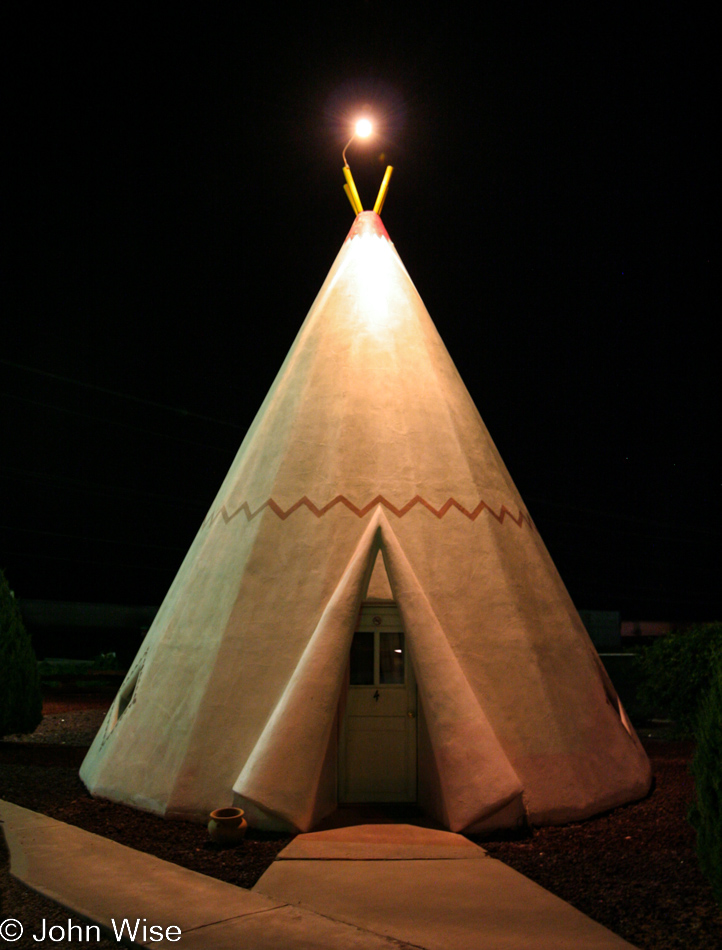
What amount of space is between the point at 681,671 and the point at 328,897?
27.0 feet

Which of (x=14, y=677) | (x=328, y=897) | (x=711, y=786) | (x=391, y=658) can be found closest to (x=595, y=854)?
(x=711, y=786)

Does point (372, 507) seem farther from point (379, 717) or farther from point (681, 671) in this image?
point (681, 671)

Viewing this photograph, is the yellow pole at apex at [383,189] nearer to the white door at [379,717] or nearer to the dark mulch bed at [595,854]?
the white door at [379,717]

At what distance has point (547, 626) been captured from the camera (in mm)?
6090

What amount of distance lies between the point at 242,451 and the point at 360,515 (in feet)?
5.92

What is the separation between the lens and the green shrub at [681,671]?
10.1 metres

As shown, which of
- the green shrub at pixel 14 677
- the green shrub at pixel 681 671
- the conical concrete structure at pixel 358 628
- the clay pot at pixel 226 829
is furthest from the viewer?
the green shrub at pixel 681 671

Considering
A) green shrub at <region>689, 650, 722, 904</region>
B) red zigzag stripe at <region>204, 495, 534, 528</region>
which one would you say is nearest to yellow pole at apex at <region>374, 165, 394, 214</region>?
red zigzag stripe at <region>204, 495, 534, 528</region>

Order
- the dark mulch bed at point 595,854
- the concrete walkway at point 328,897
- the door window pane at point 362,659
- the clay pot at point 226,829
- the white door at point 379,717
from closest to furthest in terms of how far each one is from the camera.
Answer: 1. the concrete walkway at point 328,897
2. the dark mulch bed at point 595,854
3. the clay pot at point 226,829
4. the white door at point 379,717
5. the door window pane at point 362,659


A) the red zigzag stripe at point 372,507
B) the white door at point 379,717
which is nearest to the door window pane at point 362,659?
the white door at point 379,717

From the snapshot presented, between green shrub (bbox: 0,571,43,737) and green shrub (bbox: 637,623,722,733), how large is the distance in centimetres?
930

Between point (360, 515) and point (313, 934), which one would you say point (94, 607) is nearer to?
point (360, 515)

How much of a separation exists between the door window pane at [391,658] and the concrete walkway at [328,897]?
1.35 meters

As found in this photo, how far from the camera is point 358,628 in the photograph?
19.9ft
